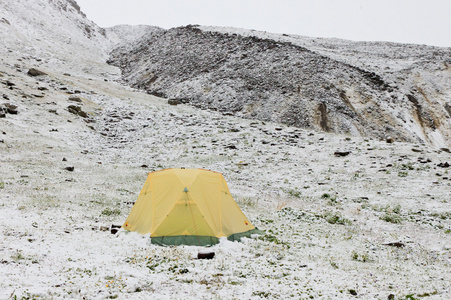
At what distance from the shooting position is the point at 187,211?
36.5 ft

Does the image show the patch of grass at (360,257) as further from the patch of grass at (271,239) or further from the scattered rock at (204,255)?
the scattered rock at (204,255)

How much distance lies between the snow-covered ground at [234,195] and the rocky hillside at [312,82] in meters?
4.91

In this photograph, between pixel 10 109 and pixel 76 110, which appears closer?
pixel 10 109

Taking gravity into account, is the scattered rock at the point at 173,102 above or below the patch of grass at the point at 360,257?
above

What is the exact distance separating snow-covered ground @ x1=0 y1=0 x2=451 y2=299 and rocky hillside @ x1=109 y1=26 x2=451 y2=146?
491cm

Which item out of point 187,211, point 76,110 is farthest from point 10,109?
point 187,211

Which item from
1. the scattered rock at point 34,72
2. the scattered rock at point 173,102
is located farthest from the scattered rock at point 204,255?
the scattered rock at point 34,72

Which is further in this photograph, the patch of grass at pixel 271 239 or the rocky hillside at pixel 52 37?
the rocky hillside at pixel 52 37

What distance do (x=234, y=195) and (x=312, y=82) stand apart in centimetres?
2518

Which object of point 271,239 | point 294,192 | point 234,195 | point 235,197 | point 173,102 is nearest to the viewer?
point 271,239

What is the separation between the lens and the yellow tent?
10797 millimetres

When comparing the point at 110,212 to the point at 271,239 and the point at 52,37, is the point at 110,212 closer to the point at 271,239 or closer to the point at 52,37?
the point at 271,239

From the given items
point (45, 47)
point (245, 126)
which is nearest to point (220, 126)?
point (245, 126)

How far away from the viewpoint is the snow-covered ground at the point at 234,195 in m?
7.45
